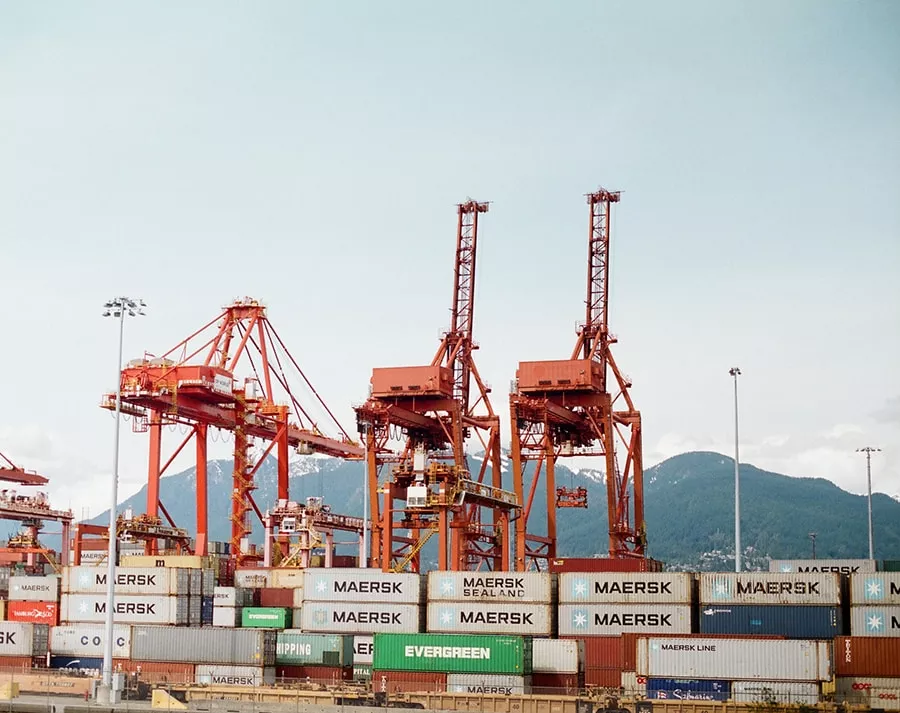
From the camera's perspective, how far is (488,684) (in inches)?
2061

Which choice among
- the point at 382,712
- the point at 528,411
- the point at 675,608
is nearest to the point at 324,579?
the point at 382,712

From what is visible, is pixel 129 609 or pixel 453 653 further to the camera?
pixel 129 609

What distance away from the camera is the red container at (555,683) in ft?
173

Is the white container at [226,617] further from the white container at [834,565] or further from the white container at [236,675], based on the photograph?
the white container at [834,565]

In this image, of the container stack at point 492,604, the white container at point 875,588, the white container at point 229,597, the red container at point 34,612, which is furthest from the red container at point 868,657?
the red container at point 34,612

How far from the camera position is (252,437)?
95688 mm

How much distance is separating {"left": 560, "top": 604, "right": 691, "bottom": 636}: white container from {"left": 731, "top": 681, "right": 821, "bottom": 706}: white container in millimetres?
6439

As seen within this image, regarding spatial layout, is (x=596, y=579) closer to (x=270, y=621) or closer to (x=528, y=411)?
(x=270, y=621)

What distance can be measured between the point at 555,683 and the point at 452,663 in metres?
4.48

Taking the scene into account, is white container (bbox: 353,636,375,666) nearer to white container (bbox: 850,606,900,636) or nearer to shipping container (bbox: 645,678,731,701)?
shipping container (bbox: 645,678,731,701)

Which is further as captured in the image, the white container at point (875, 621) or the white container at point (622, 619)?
the white container at point (622, 619)

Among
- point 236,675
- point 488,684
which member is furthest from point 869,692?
point 236,675

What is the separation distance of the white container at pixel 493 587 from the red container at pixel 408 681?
222 inches

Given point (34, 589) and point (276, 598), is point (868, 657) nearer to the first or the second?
point (276, 598)
